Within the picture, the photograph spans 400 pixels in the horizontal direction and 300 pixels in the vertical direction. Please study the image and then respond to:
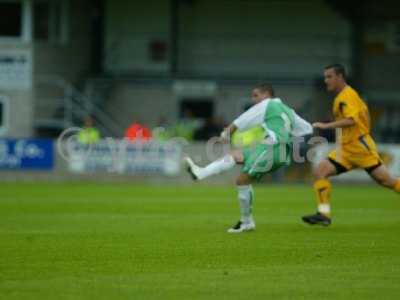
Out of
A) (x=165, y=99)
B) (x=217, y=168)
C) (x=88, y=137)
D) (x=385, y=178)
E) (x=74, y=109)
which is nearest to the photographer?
(x=217, y=168)

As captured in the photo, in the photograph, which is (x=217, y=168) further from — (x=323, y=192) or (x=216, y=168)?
(x=323, y=192)

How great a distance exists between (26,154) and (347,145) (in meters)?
17.6

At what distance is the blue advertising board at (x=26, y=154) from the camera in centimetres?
3216

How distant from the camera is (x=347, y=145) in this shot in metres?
16.1

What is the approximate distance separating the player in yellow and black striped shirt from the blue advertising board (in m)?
17.1

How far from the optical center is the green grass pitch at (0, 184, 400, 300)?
10430 mm

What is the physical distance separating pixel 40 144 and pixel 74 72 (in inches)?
376

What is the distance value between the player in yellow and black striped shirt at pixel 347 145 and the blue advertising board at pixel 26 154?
17077mm

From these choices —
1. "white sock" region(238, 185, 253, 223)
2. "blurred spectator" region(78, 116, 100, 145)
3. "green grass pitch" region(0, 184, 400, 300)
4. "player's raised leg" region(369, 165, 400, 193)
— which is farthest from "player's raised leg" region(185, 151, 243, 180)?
"blurred spectator" region(78, 116, 100, 145)

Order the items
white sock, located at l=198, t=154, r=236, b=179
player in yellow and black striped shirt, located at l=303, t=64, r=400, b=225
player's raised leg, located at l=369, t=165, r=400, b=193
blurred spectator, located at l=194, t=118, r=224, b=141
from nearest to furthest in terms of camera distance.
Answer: white sock, located at l=198, t=154, r=236, b=179, player in yellow and black striped shirt, located at l=303, t=64, r=400, b=225, player's raised leg, located at l=369, t=165, r=400, b=193, blurred spectator, located at l=194, t=118, r=224, b=141

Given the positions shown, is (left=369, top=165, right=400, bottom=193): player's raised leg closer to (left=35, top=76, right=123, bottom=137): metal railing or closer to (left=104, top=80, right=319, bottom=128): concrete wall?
(left=35, top=76, right=123, bottom=137): metal railing

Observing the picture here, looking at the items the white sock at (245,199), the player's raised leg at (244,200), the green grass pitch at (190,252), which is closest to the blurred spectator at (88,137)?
the green grass pitch at (190,252)

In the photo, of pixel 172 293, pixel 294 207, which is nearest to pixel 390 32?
pixel 294 207

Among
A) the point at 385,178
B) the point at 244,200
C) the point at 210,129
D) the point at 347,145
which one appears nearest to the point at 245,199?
the point at 244,200
